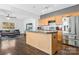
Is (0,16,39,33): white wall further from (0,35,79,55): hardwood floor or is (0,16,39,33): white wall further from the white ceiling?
(0,35,79,55): hardwood floor

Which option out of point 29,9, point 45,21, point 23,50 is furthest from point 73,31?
point 23,50

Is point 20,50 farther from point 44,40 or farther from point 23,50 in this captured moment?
point 44,40

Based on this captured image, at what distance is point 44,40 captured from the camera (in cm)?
348

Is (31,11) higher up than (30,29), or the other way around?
(31,11)

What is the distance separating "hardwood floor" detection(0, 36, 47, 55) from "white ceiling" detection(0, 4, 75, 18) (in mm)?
642

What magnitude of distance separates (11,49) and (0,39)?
0.37 meters

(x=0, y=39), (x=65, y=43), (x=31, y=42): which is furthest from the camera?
(x=31, y=42)

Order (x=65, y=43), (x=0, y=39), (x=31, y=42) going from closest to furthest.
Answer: (x=0, y=39) → (x=65, y=43) → (x=31, y=42)

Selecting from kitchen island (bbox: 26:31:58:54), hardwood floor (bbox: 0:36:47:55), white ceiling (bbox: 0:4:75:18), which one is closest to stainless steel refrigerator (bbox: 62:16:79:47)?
kitchen island (bbox: 26:31:58:54)

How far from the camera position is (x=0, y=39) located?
10.2 feet
